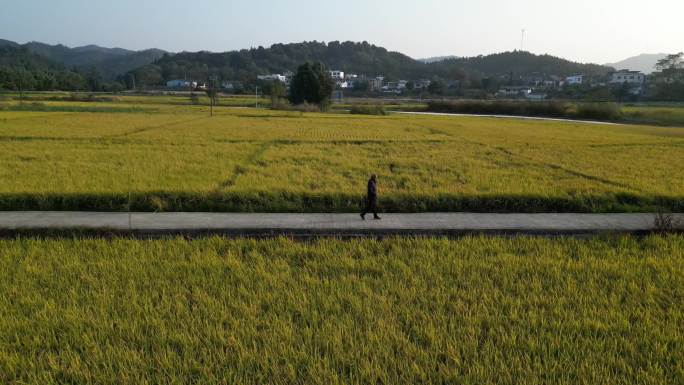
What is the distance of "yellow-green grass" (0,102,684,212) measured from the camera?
27.7 feet

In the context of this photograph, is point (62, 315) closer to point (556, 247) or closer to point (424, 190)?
point (556, 247)

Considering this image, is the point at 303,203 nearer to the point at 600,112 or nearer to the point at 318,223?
the point at 318,223

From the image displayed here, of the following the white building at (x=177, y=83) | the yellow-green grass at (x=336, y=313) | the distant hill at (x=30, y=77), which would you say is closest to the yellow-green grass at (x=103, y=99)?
the distant hill at (x=30, y=77)

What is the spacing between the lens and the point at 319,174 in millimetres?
11312

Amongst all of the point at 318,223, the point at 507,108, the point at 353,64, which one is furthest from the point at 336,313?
the point at 353,64

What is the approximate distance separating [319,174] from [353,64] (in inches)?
7109

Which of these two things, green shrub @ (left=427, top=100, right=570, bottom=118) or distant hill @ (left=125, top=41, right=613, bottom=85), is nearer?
green shrub @ (left=427, top=100, right=570, bottom=118)

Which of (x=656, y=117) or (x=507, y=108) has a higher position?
(x=507, y=108)

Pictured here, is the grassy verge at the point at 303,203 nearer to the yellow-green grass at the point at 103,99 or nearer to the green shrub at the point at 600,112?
the green shrub at the point at 600,112

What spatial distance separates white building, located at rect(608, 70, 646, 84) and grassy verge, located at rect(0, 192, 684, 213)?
120319mm

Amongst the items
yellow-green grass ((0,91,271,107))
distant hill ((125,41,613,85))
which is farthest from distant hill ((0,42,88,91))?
distant hill ((125,41,613,85))

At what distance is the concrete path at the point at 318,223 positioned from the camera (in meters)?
6.79

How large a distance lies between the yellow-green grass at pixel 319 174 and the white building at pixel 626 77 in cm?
10915

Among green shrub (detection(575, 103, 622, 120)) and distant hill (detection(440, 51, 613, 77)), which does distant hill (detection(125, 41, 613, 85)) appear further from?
green shrub (detection(575, 103, 622, 120))
